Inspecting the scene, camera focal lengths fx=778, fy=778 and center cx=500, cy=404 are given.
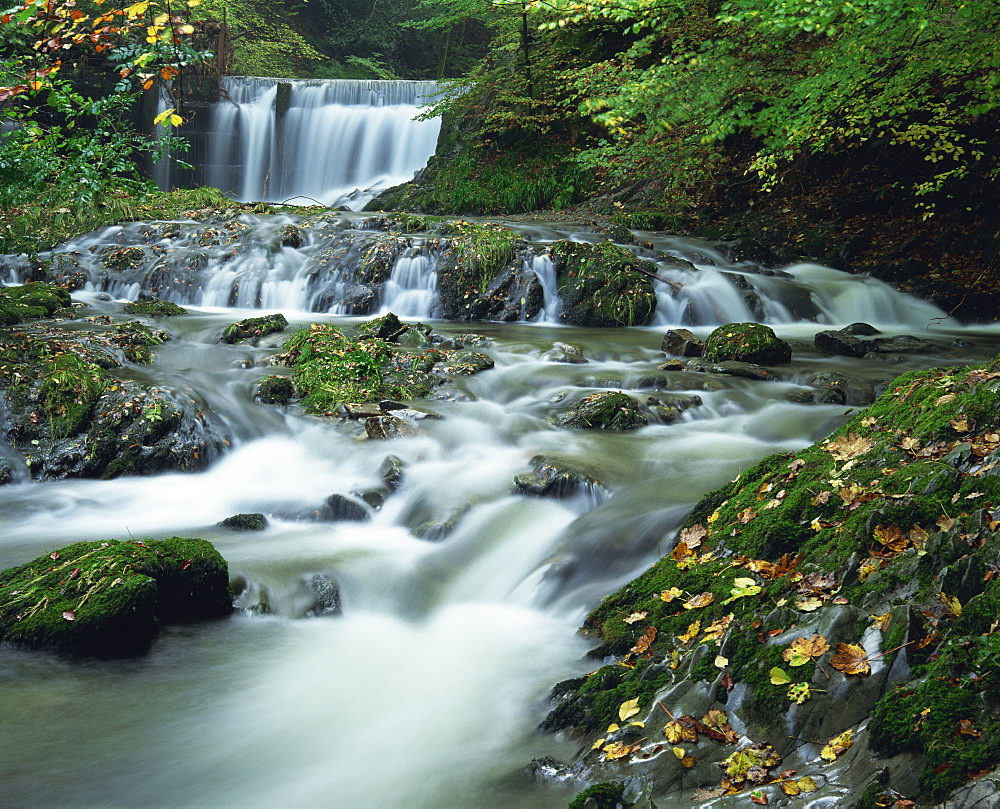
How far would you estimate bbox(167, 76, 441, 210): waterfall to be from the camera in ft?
82.7

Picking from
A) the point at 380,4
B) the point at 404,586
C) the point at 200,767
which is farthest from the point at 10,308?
the point at 380,4

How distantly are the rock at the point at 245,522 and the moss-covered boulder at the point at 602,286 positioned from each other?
281 inches

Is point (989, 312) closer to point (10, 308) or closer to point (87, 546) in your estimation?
point (87, 546)

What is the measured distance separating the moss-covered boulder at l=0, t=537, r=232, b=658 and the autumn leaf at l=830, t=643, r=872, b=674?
10.9ft

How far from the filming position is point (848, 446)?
3.76m

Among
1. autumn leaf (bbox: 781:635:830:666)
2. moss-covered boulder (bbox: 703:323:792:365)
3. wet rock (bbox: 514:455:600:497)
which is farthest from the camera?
moss-covered boulder (bbox: 703:323:792:365)

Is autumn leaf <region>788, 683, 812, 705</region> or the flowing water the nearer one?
autumn leaf <region>788, 683, 812, 705</region>

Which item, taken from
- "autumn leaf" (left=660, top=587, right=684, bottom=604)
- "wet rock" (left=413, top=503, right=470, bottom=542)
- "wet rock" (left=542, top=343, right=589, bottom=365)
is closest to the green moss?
"autumn leaf" (left=660, top=587, right=684, bottom=604)

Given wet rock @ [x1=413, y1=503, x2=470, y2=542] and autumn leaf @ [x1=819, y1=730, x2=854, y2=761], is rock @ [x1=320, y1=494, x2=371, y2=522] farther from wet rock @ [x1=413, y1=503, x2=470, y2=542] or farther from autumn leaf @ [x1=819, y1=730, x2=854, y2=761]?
autumn leaf @ [x1=819, y1=730, x2=854, y2=761]

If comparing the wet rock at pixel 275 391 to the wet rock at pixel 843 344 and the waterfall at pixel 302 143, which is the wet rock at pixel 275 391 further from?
the waterfall at pixel 302 143

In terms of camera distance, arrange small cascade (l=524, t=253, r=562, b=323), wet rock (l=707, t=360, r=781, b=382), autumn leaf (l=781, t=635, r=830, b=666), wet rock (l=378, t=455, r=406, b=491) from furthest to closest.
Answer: small cascade (l=524, t=253, r=562, b=323) < wet rock (l=707, t=360, r=781, b=382) < wet rock (l=378, t=455, r=406, b=491) < autumn leaf (l=781, t=635, r=830, b=666)

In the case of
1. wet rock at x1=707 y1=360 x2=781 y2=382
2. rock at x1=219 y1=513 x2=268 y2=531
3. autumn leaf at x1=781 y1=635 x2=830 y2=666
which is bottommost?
rock at x1=219 y1=513 x2=268 y2=531

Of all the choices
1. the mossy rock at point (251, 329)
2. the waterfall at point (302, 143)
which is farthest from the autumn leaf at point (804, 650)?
the waterfall at point (302, 143)

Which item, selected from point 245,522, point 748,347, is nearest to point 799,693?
point 245,522
